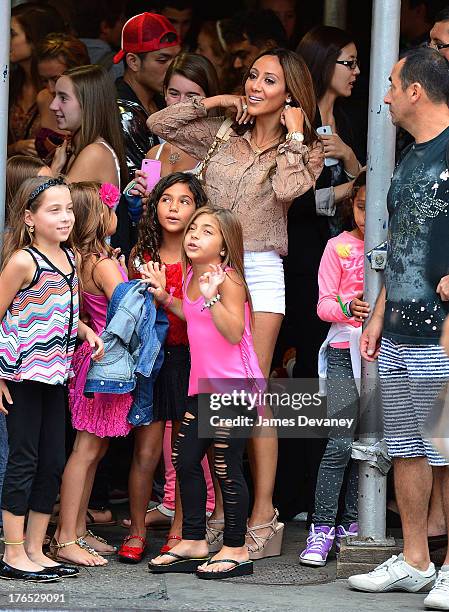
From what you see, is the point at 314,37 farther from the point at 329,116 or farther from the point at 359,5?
the point at 359,5

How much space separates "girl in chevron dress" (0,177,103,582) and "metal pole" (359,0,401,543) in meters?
1.16

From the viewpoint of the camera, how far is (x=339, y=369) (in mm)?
6082

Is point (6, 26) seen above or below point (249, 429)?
above

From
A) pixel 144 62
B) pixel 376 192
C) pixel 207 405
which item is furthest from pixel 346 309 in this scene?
pixel 144 62

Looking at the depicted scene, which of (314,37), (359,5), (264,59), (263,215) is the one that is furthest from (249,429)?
(359,5)

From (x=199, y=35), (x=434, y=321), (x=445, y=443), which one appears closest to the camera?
(x=445, y=443)

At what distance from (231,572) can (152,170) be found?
1.93 m

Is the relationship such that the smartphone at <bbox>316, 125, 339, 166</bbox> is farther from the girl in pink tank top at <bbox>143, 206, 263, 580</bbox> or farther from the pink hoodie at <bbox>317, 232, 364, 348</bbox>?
the girl in pink tank top at <bbox>143, 206, 263, 580</bbox>

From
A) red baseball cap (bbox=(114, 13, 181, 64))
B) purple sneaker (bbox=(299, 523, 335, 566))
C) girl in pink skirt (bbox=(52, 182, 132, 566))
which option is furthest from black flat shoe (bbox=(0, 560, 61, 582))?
red baseball cap (bbox=(114, 13, 181, 64))

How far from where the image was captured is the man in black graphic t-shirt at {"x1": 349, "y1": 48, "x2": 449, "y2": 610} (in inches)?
207

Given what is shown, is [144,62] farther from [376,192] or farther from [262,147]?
[376,192]

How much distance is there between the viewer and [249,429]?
5727 mm

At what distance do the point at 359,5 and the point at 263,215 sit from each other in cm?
354

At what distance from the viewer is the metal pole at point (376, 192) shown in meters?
5.70
